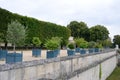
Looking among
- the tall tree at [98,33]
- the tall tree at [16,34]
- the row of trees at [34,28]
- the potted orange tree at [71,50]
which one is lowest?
the potted orange tree at [71,50]

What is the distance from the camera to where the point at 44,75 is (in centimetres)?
1238

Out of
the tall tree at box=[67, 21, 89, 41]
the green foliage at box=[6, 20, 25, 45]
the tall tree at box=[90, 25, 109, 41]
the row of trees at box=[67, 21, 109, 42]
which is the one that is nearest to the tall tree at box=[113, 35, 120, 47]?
the tall tree at box=[90, 25, 109, 41]

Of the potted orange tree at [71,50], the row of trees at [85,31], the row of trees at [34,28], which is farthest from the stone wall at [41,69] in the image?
the row of trees at [85,31]

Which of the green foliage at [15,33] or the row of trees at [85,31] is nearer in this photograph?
the green foliage at [15,33]

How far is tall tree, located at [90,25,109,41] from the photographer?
103 m

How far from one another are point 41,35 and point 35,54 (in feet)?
79.9

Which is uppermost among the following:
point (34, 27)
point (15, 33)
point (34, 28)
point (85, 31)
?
point (85, 31)

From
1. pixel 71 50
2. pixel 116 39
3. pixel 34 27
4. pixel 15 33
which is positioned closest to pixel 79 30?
pixel 116 39

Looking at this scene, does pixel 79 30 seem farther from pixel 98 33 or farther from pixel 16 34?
pixel 16 34

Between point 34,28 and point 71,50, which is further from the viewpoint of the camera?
point 34,28

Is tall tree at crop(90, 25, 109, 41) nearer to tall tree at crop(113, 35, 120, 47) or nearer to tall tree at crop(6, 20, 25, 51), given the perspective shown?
tall tree at crop(113, 35, 120, 47)

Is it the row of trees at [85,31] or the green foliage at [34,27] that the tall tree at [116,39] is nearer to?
the row of trees at [85,31]

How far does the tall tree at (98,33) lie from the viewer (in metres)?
103

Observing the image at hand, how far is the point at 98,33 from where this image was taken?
342 ft
